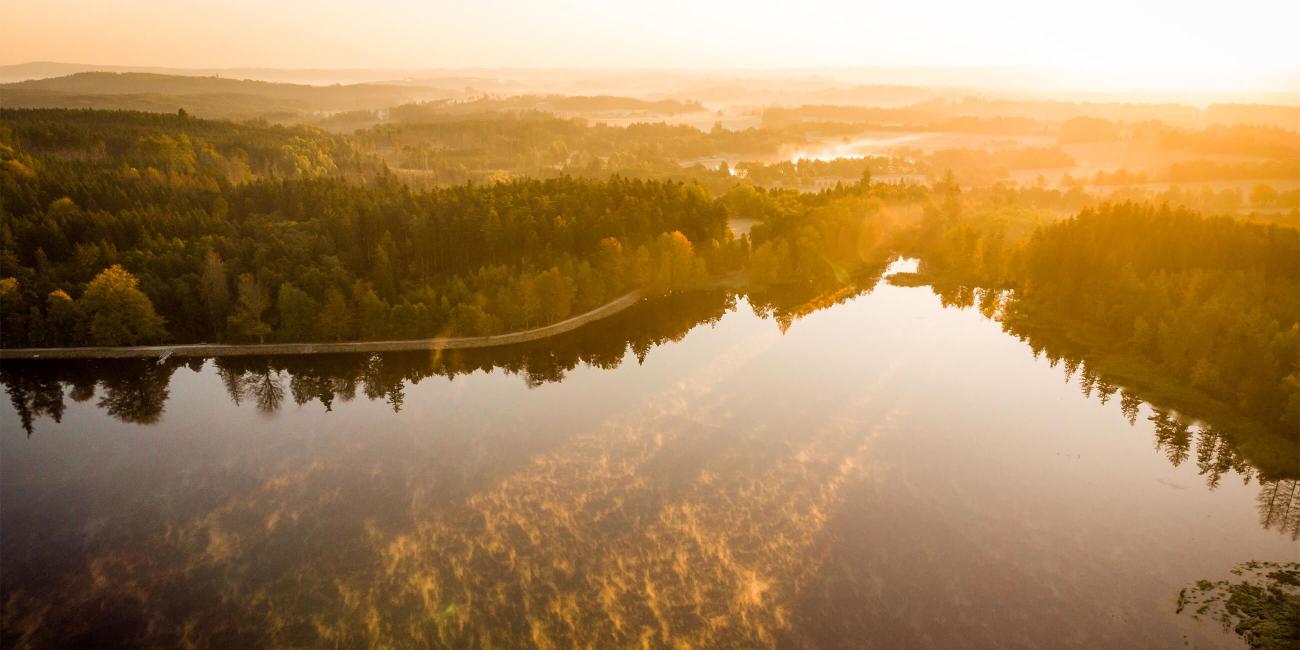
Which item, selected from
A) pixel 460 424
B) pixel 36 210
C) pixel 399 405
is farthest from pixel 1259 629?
pixel 36 210

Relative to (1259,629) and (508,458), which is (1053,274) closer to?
(1259,629)

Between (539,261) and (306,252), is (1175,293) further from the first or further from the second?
(306,252)

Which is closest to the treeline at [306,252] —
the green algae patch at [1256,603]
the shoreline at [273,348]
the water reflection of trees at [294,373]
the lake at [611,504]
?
the shoreline at [273,348]

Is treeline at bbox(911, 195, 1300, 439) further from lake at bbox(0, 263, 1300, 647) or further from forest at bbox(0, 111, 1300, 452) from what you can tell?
lake at bbox(0, 263, 1300, 647)

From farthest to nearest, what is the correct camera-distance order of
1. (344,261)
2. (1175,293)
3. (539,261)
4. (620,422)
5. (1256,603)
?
(539,261), (344,261), (1175,293), (620,422), (1256,603)

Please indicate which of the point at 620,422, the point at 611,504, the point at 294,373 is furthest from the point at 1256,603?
the point at 294,373

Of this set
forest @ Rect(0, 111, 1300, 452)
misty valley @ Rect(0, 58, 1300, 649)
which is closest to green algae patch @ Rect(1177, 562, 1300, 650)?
misty valley @ Rect(0, 58, 1300, 649)
